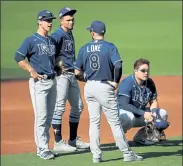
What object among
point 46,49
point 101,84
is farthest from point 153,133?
point 46,49

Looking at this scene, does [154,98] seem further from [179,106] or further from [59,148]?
[179,106]

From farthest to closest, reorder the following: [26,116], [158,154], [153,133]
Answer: [26,116] < [153,133] < [158,154]

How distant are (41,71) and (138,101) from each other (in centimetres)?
153

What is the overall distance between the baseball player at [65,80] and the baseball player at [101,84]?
2.80ft

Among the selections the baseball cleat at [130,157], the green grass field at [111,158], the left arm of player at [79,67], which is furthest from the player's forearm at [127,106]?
the baseball cleat at [130,157]

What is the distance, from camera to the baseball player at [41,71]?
7.54 metres

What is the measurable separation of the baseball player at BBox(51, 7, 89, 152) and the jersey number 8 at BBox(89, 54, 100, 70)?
36.4 inches

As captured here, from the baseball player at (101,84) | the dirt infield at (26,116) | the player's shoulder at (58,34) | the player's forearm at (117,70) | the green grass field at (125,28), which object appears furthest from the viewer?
the green grass field at (125,28)

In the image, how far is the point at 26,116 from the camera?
11.6 meters

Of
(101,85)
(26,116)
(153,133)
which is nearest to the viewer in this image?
(101,85)

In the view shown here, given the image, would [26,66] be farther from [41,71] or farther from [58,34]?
[58,34]

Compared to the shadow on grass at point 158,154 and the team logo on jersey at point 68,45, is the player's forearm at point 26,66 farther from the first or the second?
the shadow on grass at point 158,154

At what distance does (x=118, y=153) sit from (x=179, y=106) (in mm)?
4476

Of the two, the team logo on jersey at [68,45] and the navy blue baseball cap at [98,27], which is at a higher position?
the navy blue baseball cap at [98,27]
